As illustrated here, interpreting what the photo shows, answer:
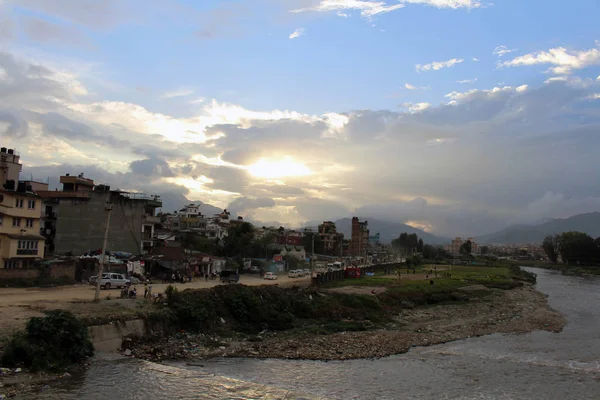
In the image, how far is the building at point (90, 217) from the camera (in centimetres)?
6266

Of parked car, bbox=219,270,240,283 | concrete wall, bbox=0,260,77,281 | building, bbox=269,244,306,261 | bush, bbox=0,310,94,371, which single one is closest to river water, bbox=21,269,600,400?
bush, bbox=0,310,94,371

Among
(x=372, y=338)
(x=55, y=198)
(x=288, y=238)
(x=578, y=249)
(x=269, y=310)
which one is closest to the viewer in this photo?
(x=372, y=338)

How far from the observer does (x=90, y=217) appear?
2532 inches

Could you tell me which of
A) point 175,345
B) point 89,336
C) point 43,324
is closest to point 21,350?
point 43,324

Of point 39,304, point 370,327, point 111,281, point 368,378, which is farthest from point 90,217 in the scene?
point 368,378

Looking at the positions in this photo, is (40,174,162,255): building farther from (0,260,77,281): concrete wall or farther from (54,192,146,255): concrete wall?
(0,260,77,281): concrete wall

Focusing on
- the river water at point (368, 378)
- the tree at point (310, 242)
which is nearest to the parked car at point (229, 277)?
the river water at point (368, 378)

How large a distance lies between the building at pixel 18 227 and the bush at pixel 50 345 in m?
27.1

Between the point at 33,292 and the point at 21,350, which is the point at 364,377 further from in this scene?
the point at 33,292

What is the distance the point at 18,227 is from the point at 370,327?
1494 inches

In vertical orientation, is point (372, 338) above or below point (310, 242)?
below

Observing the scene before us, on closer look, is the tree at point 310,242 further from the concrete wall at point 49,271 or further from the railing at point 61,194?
the concrete wall at point 49,271

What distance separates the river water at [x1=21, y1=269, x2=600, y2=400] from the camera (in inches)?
800

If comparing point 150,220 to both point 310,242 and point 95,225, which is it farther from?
point 310,242
